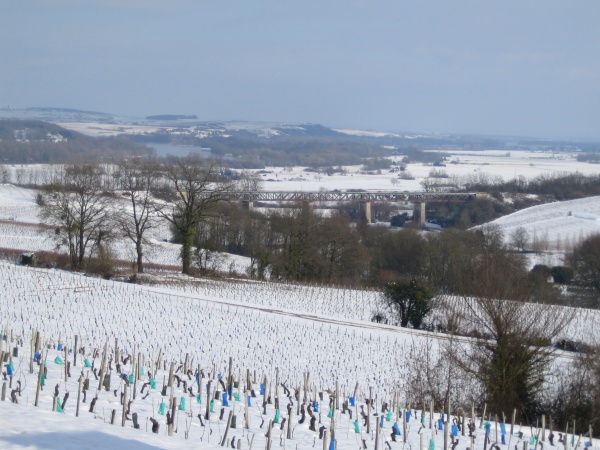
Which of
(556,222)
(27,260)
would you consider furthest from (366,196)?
(27,260)

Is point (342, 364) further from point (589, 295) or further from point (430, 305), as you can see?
point (589, 295)

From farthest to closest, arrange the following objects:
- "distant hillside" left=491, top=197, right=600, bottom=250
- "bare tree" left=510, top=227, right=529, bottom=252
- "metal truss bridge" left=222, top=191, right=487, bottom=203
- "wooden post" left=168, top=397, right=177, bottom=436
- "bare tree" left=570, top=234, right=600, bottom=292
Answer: "metal truss bridge" left=222, top=191, right=487, bottom=203 → "distant hillside" left=491, top=197, right=600, bottom=250 → "bare tree" left=510, top=227, right=529, bottom=252 → "bare tree" left=570, top=234, right=600, bottom=292 → "wooden post" left=168, top=397, right=177, bottom=436

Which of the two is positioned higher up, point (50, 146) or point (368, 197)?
point (50, 146)

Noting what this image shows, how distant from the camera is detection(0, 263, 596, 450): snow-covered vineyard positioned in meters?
11.5

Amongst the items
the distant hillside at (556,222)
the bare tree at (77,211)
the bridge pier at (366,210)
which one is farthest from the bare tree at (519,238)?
the bare tree at (77,211)

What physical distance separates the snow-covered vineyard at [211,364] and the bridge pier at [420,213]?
46523mm

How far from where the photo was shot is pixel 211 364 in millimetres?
18875

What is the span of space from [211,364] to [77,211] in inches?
830

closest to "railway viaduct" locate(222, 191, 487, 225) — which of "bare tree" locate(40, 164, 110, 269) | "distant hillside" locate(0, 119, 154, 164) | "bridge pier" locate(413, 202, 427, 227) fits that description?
"bridge pier" locate(413, 202, 427, 227)

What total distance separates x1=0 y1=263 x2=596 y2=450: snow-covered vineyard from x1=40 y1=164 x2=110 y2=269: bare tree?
550 cm

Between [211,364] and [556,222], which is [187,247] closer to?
[211,364]

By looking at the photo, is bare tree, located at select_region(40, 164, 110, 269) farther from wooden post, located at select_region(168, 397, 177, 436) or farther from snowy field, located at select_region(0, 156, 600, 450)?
wooden post, located at select_region(168, 397, 177, 436)

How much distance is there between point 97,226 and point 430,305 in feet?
58.8

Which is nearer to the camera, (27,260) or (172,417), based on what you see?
(172,417)
